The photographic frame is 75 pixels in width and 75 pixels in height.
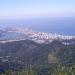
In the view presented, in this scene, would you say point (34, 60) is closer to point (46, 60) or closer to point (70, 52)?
point (46, 60)

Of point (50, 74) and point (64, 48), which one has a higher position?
point (64, 48)

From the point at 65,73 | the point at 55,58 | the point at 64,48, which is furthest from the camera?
the point at 64,48

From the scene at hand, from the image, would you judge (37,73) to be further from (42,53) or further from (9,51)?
(9,51)

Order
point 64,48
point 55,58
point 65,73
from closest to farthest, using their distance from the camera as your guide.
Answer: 1. point 65,73
2. point 55,58
3. point 64,48

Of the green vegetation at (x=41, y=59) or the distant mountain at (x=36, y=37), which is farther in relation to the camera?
the distant mountain at (x=36, y=37)

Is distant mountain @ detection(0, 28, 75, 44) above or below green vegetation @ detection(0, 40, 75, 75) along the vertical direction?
above

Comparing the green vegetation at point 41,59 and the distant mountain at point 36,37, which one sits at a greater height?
the distant mountain at point 36,37

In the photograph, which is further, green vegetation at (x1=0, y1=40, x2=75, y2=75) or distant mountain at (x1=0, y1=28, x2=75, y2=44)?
distant mountain at (x1=0, y1=28, x2=75, y2=44)

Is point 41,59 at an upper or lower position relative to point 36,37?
lower

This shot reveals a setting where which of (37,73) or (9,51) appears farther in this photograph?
(9,51)

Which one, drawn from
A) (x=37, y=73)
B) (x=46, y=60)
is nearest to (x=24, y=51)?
(x=46, y=60)
